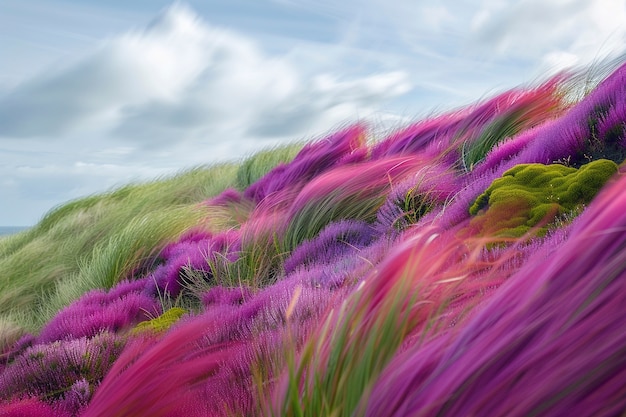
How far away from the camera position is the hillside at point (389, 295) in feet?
3.79

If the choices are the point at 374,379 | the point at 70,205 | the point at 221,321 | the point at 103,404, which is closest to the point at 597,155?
the point at 221,321

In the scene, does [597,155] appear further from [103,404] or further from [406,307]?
[103,404]

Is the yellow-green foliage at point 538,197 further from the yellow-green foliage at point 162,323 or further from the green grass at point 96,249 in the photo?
the green grass at point 96,249

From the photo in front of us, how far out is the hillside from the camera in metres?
1.15

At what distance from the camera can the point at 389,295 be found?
4.91 feet

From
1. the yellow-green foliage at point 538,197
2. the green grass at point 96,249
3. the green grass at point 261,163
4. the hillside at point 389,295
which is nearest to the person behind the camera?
the hillside at point 389,295

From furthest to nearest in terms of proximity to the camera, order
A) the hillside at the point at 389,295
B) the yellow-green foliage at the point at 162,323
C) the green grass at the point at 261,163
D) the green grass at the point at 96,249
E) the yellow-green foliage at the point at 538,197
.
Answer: the green grass at the point at 261,163
the green grass at the point at 96,249
the yellow-green foliage at the point at 162,323
the yellow-green foliage at the point at 538,197
the hillside at the point at 389,295

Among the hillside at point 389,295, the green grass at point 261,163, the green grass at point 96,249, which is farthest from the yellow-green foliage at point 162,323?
the green grass at point 261,163

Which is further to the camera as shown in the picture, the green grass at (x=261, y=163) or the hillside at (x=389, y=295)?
the green grass at (x=261, y=163)

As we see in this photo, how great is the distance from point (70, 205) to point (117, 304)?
880 cm

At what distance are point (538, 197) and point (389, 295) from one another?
4.34 ft

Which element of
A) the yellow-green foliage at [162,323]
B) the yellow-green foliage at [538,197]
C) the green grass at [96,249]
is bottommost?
the yellow-green foliage at [162,323]

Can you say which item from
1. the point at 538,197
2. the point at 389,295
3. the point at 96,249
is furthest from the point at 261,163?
the point at 389,295

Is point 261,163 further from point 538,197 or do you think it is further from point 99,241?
point 538,197
